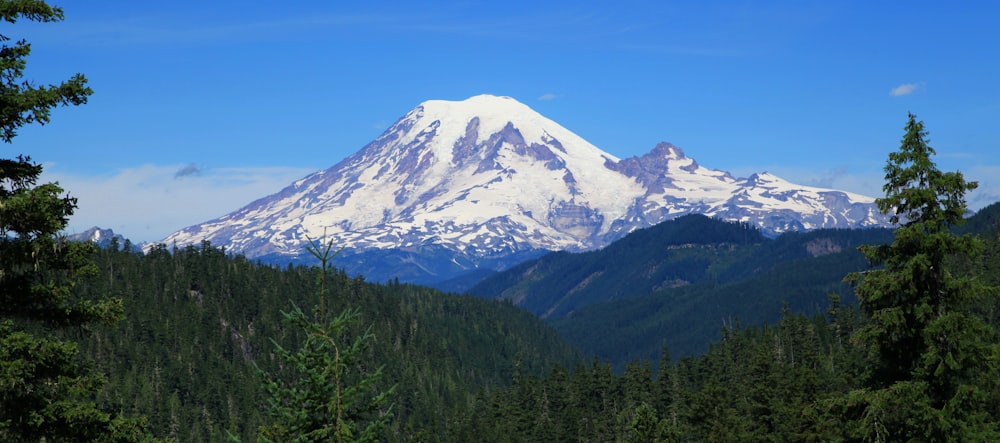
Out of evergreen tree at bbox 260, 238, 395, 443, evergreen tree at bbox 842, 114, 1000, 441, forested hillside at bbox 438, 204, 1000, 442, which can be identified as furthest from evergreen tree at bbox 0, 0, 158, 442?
forested hillside at bbox 438, 204, 1000, 442

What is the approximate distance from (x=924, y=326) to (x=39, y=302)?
2120cm

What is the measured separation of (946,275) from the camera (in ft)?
85.6

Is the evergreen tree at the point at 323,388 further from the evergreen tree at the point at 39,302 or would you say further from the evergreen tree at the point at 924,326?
the evergreen tree at the point at 924,326

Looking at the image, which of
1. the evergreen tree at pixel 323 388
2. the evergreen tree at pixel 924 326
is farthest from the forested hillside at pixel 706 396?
the evergreen tree at pixel 323 388

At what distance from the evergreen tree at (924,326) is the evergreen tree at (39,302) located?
18.4 meters

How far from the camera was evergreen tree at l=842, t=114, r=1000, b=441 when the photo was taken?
2570 cm

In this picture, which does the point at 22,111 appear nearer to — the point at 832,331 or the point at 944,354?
the point at 944,354

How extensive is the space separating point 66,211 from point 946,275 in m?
21.1

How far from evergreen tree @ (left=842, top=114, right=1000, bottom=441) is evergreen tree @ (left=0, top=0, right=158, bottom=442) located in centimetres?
1841

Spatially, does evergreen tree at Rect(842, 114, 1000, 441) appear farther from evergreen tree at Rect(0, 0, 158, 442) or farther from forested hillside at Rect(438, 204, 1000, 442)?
forested hillside at Rect(438, 204, 1000, 442)

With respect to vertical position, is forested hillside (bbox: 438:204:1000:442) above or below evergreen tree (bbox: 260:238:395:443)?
below

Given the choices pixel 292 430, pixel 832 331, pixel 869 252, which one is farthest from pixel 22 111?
pixel 832 331

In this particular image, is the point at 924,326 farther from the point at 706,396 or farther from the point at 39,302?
the point at 706,396

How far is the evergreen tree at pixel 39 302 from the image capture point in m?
18.7
